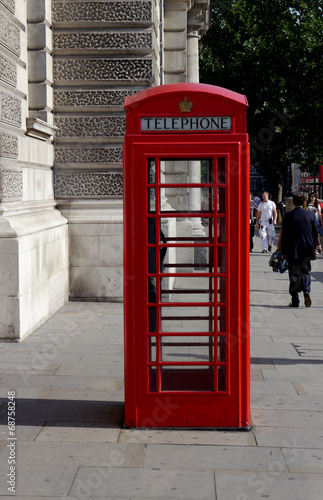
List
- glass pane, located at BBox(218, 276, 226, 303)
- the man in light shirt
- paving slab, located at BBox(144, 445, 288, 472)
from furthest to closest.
Answer: the man in light shirt
glass pane, located at BBox(218, 276, 226, 303)
paving slab, located at BBox(144, 445, 288, 472)

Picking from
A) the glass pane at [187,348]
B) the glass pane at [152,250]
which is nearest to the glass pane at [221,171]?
the glass pane at [152,250]

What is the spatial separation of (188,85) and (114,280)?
5998mm

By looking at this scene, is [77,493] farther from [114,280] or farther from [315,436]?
[114,280]

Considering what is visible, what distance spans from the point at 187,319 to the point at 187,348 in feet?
0.71

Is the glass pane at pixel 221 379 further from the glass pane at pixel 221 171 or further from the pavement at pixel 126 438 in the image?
the glass pane at pixel 221 171

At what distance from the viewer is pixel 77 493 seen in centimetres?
400

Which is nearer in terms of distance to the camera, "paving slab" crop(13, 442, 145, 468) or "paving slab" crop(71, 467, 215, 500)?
"paving slab" crop(71, 467, 215, 500)

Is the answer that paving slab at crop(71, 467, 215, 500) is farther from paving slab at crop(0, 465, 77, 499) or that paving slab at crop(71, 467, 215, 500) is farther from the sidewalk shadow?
the sidewalk shadow

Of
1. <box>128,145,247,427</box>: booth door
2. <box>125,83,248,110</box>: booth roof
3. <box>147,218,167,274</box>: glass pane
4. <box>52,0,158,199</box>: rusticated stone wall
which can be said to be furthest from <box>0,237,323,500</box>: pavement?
<box>52,0,158,199</box>: rusticated stone wall

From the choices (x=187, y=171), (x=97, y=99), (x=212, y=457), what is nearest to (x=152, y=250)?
(x=187, y=171)

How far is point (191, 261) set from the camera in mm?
5430

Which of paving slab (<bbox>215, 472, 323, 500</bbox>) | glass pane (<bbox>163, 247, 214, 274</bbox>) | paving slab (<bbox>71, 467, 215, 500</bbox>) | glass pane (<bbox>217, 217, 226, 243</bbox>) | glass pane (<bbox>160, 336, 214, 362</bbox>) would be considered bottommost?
paving slab (<bbox>215, 472, 323, 500</bbox>)

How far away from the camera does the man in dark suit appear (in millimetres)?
10773

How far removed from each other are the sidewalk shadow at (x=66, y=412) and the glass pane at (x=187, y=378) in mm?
440
